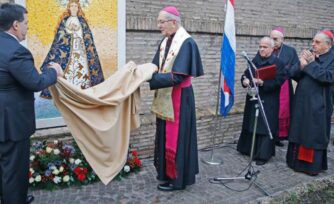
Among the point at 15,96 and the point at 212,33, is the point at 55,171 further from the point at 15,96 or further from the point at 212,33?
the point at 212,33

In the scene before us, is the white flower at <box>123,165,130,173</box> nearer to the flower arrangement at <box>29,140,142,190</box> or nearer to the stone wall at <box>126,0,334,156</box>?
the flower arrangement at <box>29,140,142,190</box>

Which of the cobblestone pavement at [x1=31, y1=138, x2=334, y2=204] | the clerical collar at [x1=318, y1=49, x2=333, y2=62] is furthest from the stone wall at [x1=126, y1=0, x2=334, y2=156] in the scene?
the clerical collar at [x1=318, y1=49, x2=333, y2=62]

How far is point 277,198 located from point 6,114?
340 cm

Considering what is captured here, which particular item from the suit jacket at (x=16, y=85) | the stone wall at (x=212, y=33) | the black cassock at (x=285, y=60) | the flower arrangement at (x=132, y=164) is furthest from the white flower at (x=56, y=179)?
the black cassock at (x=285, y=60)

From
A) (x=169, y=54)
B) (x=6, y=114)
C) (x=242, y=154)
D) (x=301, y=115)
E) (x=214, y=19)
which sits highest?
(x=214, y=19)

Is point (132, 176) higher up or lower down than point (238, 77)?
lower down

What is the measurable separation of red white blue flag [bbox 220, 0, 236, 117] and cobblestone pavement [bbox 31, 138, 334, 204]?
1158mm

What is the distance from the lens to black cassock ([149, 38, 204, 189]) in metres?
4.05

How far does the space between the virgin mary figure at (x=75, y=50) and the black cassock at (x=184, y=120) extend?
1122mm

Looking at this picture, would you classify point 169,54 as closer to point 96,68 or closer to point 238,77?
point 96,68

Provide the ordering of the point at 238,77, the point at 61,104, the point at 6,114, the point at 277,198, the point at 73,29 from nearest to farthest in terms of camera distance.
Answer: the point at 6,114 < the point at 61,104 < the point at 277,198 < the point at 73,29 < the point at 238,77

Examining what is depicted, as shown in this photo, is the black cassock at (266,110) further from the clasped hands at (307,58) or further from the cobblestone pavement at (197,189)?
the clasped hands at (307,58)

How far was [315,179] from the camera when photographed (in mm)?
5199

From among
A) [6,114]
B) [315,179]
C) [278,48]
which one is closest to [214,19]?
[278,48]
